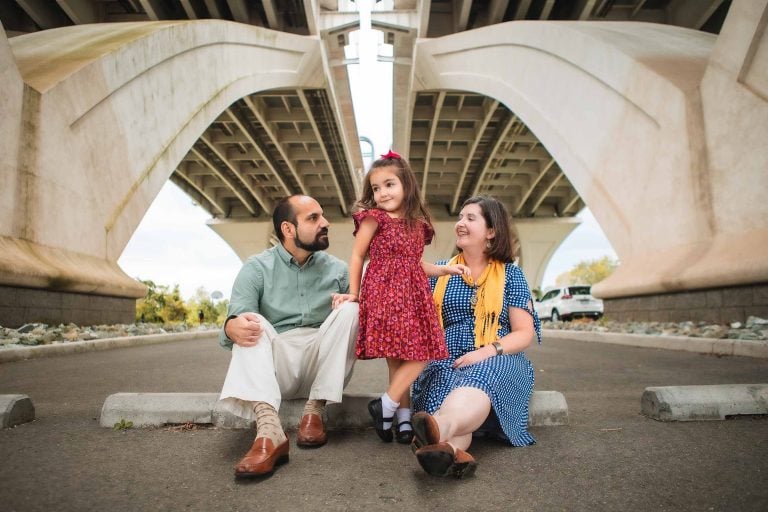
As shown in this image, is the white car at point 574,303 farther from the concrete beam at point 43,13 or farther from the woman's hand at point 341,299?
the concrete beam at point 43,13

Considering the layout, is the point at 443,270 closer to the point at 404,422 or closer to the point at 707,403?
the point at 404,422

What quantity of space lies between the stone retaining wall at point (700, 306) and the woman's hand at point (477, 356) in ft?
22.0

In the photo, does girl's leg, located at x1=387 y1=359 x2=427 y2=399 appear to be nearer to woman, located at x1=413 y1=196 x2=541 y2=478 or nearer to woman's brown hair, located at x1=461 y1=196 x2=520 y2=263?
woman, located at x1=413 y1=196 x2=541 y2=478

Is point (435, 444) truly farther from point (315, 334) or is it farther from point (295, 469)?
point (315, 334)

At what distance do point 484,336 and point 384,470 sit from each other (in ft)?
2.80

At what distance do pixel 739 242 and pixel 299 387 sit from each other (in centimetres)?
796

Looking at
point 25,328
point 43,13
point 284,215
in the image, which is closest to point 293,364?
point 284,215

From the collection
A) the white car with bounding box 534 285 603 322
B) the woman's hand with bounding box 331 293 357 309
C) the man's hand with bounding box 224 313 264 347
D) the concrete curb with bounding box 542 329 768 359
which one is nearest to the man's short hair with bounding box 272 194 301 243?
the woman's hand with bounding box 331 293 357 309

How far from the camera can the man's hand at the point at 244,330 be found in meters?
2.37

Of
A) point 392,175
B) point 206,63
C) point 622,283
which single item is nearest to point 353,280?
point 392,175

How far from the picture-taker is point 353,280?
8.91 feet

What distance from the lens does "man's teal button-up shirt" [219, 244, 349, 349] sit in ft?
9.21

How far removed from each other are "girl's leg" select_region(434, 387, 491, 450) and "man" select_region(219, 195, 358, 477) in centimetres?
63

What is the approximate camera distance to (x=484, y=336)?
104 inches
